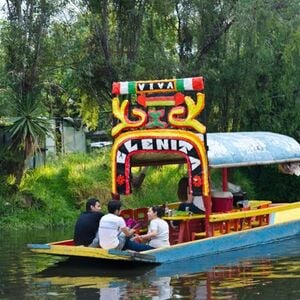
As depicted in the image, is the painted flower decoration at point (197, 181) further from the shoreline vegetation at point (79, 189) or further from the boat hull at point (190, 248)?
the shoreline vegetation at point (79, 189)

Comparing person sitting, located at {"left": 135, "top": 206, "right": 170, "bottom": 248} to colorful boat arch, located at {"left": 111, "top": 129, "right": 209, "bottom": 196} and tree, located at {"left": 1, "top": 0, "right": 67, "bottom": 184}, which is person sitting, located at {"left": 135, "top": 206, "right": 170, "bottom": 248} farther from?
tree, located at {"left": 1, "top": 0, "right": 67, "bottom": 184}

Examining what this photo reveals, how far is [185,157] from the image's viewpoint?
15.4m

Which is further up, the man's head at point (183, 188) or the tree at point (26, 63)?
the tree at point (26, 63)

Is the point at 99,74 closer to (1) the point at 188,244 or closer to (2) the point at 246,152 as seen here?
(2) the point at 246,152

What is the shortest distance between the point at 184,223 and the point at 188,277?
2.49 metres

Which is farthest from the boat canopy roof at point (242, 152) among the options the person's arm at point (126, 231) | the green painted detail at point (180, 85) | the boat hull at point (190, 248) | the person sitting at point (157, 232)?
the person's arm at point (126, 231)

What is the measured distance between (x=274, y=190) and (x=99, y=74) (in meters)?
7.93

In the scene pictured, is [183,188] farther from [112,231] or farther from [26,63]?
[26,63]

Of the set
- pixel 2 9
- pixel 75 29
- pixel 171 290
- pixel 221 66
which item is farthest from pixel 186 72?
pixel 171 290

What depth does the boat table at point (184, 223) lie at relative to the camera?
15.4m

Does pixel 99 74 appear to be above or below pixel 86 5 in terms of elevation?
below

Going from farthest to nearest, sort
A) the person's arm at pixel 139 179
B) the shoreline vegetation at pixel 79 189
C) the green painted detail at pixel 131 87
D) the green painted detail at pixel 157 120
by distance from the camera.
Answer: the person's arm at pixel 139 179
the shoreline vegetation at pixel 79 189
the green painted detail at pixel 131 87
the green painted detail at pixel 157 120

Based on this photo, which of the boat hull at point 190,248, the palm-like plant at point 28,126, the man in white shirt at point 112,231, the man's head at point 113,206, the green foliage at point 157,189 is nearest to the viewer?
the boat hull at point 190,248

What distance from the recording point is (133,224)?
16234 millimetres
